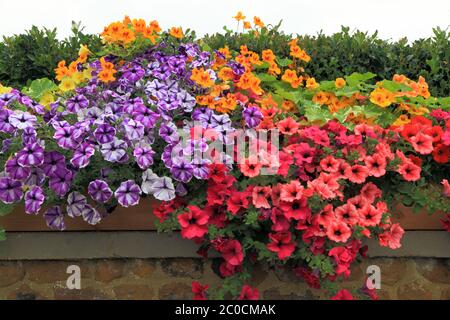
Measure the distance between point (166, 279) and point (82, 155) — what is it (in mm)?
946

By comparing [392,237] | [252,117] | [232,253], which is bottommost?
[232,253]

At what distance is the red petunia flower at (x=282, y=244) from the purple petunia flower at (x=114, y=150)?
99 centimetres

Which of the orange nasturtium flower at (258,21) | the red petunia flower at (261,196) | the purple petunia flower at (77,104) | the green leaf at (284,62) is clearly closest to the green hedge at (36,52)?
the orange nasturtium flower at (258,21)

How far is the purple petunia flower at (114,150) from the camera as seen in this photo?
3555 millimetres

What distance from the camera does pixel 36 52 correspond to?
6223 millimetres

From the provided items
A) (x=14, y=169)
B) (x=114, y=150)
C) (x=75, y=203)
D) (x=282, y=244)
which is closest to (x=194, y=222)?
(x=282, y=244)

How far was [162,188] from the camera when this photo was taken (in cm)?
357

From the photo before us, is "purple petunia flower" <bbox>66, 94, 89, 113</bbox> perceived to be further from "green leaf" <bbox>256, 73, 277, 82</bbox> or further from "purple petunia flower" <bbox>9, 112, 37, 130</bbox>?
"green leaf" <bbox>256, 73, 277, 82</bbox>

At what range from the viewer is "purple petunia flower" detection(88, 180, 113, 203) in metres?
3.54

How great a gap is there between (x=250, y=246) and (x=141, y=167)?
78cm

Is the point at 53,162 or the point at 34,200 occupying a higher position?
the point at 53,162


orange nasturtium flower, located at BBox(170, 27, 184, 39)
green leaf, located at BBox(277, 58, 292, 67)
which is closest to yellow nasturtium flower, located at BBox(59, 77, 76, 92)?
orange nasturtium flower, located at BBox(170, 27, 184, 39)

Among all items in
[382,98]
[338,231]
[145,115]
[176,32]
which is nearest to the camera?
[338,231]

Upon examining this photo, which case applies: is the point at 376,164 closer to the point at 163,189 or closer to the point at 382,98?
the point at 382,98
